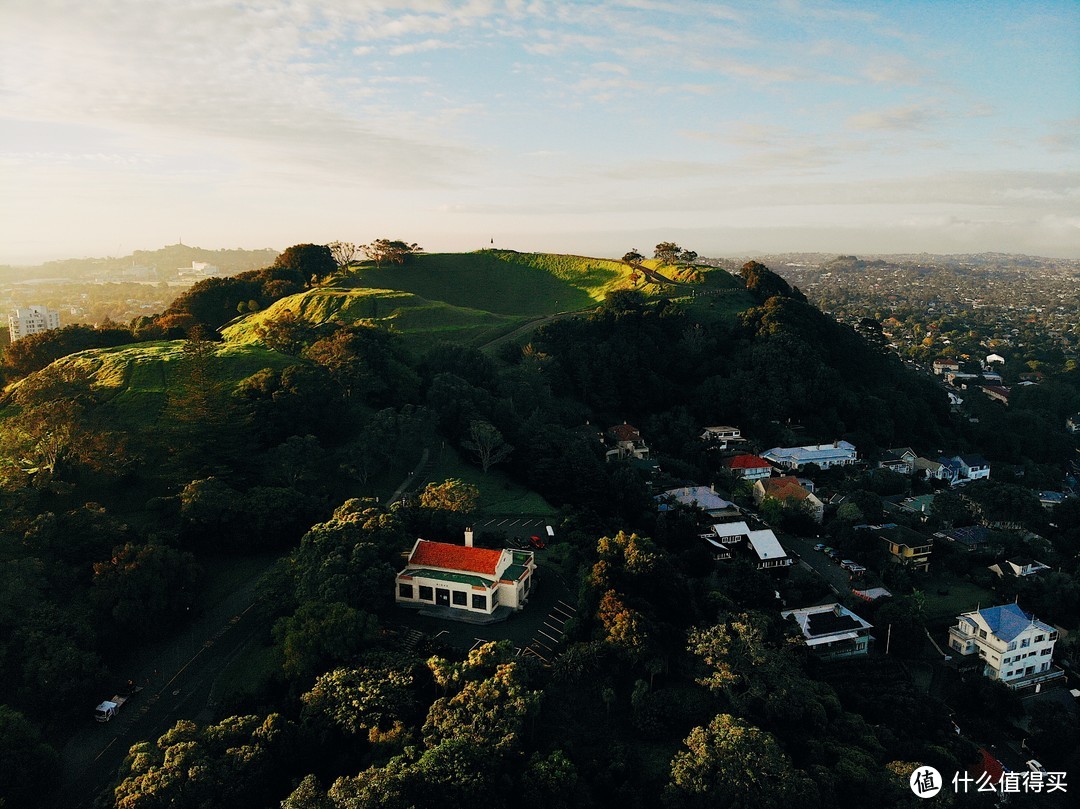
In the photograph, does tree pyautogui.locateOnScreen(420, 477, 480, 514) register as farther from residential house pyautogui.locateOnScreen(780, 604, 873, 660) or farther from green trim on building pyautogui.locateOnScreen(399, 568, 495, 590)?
residential house pyautogui.locateOnScreen(780, 604, 873, 660)

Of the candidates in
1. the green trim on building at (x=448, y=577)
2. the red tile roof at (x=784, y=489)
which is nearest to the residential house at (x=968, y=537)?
the red tile roof at (x=784, y=489)

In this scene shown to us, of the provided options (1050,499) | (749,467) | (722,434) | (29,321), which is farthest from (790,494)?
(29,321)

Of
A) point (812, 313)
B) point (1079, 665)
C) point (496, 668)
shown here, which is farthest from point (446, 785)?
point (812, 313)

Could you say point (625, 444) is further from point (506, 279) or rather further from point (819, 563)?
point (506, 279)

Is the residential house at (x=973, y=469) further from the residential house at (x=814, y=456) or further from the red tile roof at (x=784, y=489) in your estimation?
the red tile roof at (x=784, y=489)

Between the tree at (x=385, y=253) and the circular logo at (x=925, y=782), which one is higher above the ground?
the tree at (x=385, y=253)
